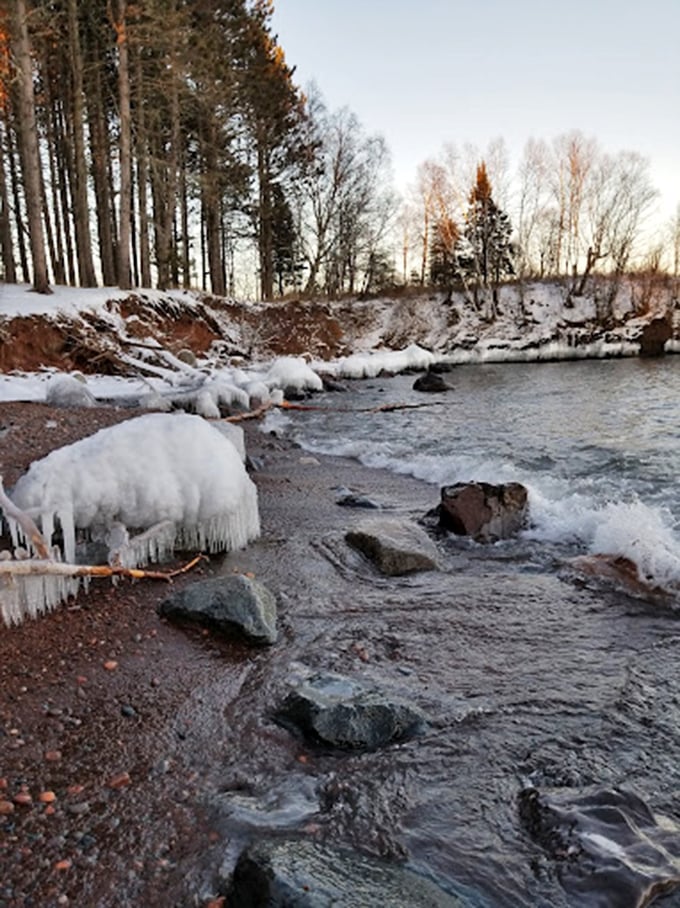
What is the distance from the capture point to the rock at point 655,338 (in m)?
29.3

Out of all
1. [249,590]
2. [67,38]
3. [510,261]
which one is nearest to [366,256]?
[510,261]

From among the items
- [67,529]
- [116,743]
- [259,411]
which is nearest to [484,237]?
[259,411]

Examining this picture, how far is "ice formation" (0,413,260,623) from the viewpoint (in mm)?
3605

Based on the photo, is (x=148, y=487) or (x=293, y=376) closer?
(x=148, y=487)

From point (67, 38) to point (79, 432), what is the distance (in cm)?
1886

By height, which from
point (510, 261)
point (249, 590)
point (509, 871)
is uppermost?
point (510, 261)

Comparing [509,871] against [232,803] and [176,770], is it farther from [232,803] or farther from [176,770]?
[176,770]

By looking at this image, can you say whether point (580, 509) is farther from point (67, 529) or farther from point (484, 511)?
point (67, 529)

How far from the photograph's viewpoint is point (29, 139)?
1485 cm

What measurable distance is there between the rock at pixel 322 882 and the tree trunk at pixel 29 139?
17045 mm

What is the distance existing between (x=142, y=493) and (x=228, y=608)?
1.10 metres

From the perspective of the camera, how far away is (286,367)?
58.0 ft

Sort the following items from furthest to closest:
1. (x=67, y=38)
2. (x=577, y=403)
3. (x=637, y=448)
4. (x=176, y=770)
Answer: (x=67, y=38)
(x=577, y=403)
(x=637, y=448)
(x=176, y=770)

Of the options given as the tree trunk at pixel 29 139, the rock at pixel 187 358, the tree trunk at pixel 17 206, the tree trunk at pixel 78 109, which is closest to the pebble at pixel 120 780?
the rock at pixel 187 358
